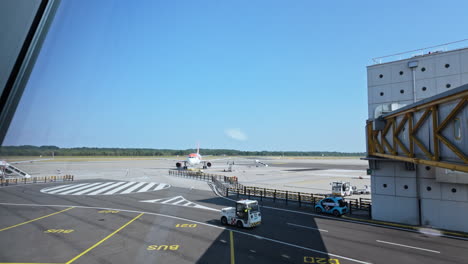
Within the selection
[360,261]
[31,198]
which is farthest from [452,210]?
[31,198]

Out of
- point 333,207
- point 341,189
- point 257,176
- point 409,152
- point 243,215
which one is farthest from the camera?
point 257,176

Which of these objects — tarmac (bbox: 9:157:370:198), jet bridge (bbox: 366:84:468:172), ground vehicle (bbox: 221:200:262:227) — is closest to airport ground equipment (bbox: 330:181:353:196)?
tarmac (bbox: 9:157:370:198)

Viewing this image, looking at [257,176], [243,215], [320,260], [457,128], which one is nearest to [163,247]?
[243,215]

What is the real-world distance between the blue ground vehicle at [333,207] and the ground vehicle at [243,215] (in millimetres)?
8013

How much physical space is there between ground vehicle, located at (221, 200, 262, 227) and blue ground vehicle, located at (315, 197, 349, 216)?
801cm

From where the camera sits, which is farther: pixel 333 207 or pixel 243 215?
pixel 333 207

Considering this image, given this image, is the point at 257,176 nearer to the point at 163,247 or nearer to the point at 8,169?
the point at 163,247

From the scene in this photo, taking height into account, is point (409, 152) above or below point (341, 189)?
above

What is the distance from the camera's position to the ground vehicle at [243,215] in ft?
68.2

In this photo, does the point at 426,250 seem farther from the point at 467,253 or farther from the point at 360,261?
the point at 360,261

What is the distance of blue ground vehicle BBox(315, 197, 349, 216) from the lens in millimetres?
25297

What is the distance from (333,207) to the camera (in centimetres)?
2566

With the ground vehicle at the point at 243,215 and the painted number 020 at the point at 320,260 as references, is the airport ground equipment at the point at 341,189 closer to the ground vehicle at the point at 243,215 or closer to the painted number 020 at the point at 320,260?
the ground vehicle at the point at 243,215

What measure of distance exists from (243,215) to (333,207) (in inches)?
378
